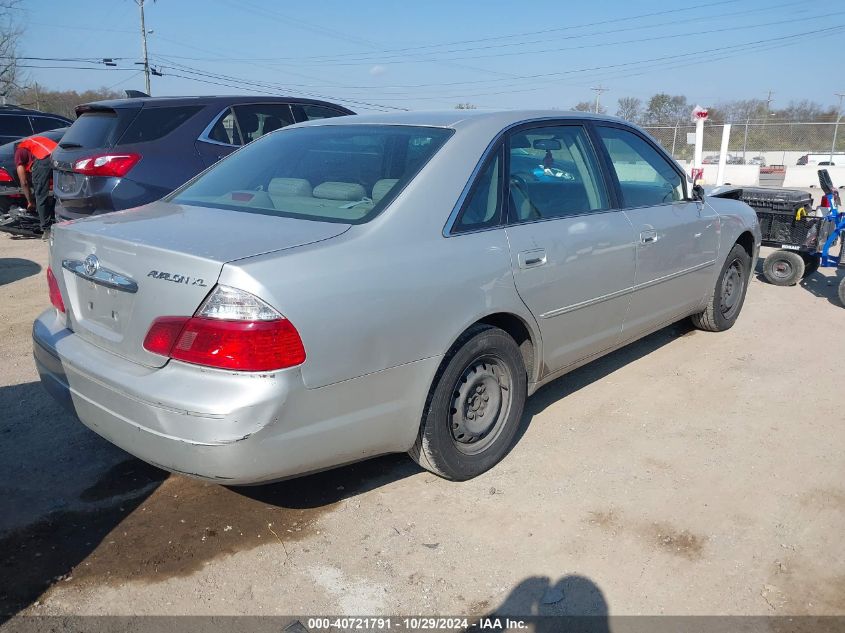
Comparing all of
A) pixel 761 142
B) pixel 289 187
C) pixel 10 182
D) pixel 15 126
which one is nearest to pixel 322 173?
pixel 289 187

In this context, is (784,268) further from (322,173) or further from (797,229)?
(322,173)

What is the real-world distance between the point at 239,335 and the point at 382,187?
1053 mm

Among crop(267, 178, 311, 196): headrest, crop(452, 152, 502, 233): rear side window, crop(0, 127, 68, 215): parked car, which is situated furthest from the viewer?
crop(0, 127, 68, 215): parked car

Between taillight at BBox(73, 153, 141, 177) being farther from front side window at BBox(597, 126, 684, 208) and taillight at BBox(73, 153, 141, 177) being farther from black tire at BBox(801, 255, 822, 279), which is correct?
black tire at BBox(801, 255, 822, 279)

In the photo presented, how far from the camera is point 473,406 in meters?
3.35

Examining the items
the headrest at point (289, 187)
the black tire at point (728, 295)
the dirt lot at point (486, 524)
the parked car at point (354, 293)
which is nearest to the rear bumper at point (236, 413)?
the parked car at point (354, 293)

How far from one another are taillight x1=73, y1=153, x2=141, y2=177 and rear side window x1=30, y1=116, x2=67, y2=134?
7573mm

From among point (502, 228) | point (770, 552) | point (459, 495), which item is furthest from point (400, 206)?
point (770, 552)

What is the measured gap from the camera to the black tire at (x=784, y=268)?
293 inches

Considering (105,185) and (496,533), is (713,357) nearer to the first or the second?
(496,533)

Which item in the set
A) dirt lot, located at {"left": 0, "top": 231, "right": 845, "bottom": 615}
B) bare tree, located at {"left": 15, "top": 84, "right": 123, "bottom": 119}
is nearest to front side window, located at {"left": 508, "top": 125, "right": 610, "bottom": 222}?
dirt lot, located at {"left": 0, "top": 231, "right": 845, "bottom": 615}

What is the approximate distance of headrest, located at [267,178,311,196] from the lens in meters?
3.27

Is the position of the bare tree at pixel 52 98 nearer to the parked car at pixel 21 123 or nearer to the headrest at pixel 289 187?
the parked car at pixel 21 123

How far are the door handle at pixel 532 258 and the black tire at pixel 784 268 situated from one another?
526cm
